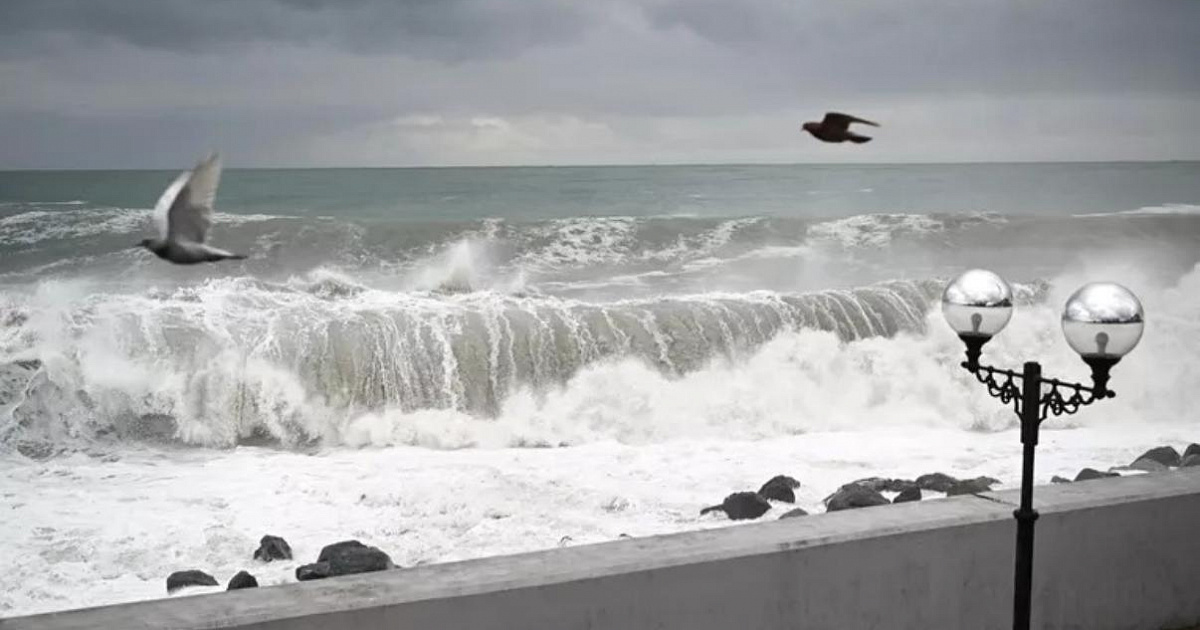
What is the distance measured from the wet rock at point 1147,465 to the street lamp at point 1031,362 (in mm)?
3166

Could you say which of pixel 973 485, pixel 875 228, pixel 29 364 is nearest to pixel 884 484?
pixel 973 485

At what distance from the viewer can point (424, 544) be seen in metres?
4.48

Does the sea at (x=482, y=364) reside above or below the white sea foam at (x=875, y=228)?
below

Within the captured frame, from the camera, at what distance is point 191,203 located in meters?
1.75

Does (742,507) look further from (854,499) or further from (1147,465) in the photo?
(1147,465)

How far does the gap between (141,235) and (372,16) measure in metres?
1.54

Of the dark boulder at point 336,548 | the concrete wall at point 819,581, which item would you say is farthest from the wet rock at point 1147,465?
the dark boulder at point 336,548

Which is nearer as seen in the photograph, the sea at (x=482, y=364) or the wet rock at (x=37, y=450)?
the sea at (x=482, y=364)

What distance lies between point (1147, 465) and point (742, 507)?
1.93 meters

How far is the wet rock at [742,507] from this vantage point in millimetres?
4566

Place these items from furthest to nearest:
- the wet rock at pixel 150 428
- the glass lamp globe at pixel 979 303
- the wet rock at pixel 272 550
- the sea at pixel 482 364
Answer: the wet rock at pixel 150 428
the sea at pixel 482 364
the wet rock at pixel 272 550
the glass lamp globe at pixel 979 303

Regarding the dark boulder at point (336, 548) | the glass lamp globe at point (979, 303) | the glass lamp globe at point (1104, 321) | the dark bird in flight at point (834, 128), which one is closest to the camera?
the glass lamp globe at point (1104, 321)

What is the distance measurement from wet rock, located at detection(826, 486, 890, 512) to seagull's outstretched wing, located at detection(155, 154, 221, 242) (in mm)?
2862

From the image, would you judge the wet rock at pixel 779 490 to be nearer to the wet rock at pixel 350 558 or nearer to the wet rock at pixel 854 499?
the wet rock at pixel 854 499
